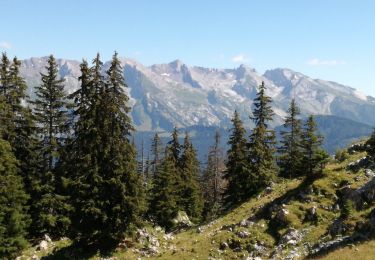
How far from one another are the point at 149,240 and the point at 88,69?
1643cm

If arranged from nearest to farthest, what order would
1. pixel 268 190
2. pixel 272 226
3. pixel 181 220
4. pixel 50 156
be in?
pixel 272 226 < pixel 50 156 < pixel 268 190 < pixel 181 220

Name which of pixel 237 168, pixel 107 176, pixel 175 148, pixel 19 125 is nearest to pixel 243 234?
pixel 107 176

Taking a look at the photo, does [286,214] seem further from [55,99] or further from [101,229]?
[55,99]

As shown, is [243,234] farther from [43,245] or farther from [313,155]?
[43,245]

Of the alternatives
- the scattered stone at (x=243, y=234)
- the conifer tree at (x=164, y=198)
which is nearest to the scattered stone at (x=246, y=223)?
the scattered stone at (x=243, y=234)

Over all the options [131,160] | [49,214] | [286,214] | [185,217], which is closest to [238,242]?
[286,214]

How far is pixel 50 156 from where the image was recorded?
41531 mm

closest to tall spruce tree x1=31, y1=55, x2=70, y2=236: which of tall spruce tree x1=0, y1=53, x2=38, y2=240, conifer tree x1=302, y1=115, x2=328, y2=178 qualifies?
tall spruce tree x1=0, y1=53, x2=38, y2=240

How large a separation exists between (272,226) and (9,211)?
2147cm

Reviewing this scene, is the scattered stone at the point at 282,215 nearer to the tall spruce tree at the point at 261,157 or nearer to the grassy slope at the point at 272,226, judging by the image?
the grassy slope at the point at 272,226

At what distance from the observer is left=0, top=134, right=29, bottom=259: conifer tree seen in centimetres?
3250

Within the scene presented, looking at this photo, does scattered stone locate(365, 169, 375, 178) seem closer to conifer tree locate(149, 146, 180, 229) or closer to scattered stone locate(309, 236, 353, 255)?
scattered stone locate(309, 236, 353, 255)

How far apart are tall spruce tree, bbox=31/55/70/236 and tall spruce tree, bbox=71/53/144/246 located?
375cm

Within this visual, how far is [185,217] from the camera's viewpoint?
60.3 meters
